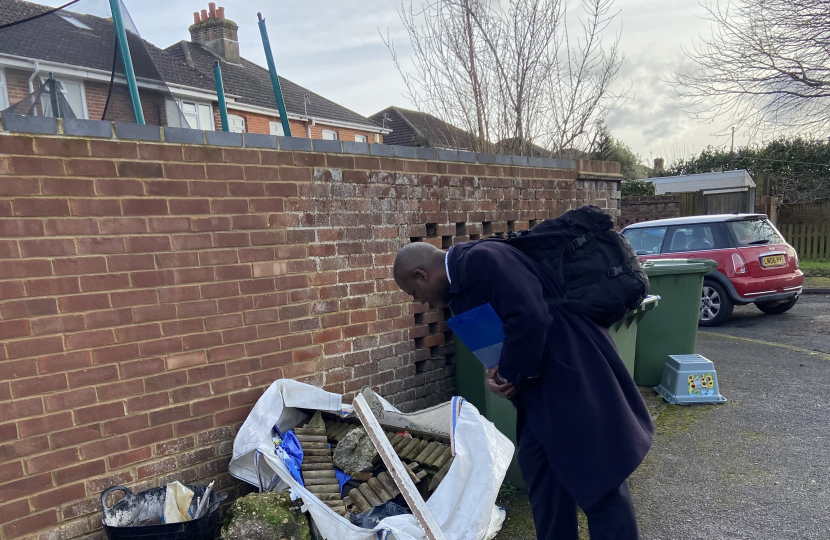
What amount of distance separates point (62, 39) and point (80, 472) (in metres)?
2.29

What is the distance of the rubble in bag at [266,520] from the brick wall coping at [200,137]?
77.0 inches

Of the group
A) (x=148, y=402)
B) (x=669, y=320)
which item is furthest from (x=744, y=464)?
(x=148, y=402)

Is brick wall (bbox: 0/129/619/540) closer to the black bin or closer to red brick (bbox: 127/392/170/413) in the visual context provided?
red brick (bbox: 127/392/170/413)

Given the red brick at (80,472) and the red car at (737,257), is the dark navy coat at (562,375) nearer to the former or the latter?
the red brick at (80,472)

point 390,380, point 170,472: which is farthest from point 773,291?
point 170,472

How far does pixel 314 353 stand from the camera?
3.57 m

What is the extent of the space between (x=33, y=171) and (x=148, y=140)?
1.80ft

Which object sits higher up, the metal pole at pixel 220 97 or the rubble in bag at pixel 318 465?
the metal pole at pixel 220 97

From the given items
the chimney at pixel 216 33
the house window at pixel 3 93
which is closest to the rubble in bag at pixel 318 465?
the house window at pixel 3 93

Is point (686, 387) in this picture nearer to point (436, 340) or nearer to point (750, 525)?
point (750, 525)

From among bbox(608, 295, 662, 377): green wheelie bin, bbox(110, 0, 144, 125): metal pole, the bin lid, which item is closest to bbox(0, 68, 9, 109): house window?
bbox(110, 0, 144, 125): metal pole

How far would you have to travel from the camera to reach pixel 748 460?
3914 mm

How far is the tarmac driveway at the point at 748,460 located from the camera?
3135 millimetres

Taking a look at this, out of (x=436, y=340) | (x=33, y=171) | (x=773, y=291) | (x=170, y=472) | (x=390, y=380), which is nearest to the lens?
(x=33, y=171)
